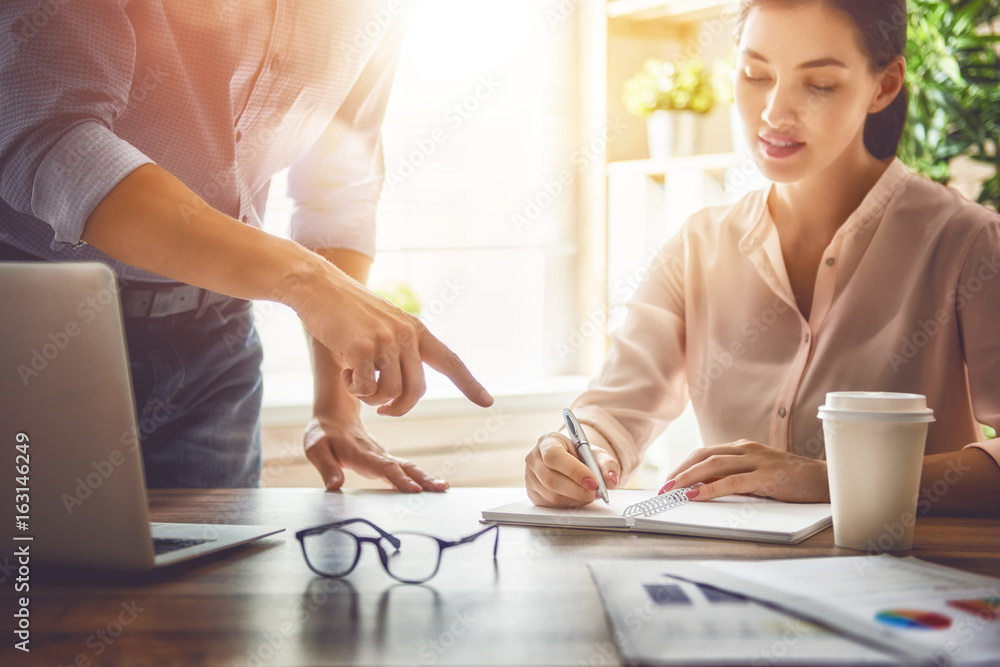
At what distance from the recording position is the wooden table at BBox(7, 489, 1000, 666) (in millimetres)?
614

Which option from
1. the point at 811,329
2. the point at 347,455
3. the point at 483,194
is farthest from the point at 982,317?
the point at 483,194

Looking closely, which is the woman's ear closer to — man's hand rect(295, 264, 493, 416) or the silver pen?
the silver pen

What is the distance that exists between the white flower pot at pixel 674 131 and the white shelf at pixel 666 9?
385mm

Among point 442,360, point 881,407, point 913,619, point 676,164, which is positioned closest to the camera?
point 913,619

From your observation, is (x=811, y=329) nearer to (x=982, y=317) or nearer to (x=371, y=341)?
(x=982, y=317)

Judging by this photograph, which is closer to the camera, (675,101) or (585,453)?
(585,453)

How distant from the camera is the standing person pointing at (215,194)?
93 centimetres

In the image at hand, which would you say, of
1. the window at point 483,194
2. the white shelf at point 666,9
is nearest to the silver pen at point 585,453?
the window at point 483,194

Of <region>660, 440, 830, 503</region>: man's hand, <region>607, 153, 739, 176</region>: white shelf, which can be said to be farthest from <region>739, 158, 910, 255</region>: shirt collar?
<region>607, 153, 739, 176</region>: white shelf

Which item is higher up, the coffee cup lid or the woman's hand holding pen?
the coffee cup lid

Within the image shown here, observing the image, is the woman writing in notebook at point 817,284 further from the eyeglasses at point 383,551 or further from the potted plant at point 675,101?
the potted plant at point 675,101

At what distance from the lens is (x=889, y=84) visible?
153 centimetres

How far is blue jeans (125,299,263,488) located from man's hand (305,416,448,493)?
0.61ft

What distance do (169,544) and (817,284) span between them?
1112 millimetres
